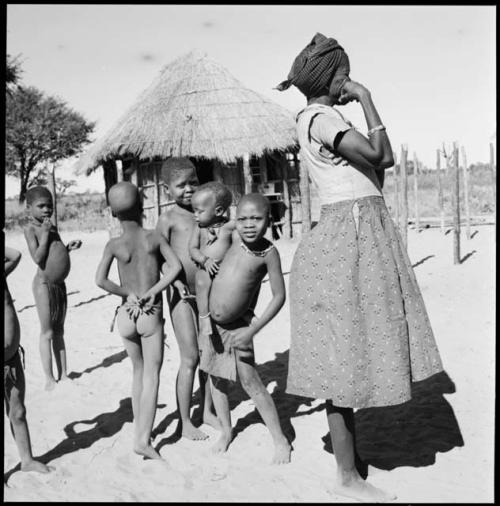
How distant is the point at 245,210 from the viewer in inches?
125

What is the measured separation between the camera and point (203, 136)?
14352 millimetres

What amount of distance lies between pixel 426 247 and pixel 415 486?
11.3m

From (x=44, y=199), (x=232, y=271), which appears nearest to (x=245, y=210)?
(x=232, y=271)

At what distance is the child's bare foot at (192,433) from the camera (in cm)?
373

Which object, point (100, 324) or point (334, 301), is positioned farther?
point (100, 324)

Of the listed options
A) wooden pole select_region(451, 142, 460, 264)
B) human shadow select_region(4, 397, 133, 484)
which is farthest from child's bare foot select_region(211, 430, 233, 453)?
wooden pole select_region(451, 142, 460, 264)

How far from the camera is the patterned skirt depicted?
2.76 m

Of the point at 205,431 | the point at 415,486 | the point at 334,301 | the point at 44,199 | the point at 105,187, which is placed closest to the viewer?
the point at 334,301

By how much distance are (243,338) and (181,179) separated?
3.49 feet

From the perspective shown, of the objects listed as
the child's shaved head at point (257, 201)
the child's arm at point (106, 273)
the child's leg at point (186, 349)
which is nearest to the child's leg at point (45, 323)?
the child's leg at point (186, 349)

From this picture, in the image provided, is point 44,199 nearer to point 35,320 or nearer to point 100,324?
point 100,324

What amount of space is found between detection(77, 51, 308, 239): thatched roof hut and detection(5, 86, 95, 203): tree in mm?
15234

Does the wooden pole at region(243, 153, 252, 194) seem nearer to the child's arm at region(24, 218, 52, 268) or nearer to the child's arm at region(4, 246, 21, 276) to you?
the child's arm at region(24, 218, 52, 268)

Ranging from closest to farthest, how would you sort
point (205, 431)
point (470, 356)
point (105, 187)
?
point (205, 431) → point (470, 356) → point (105, 187)
